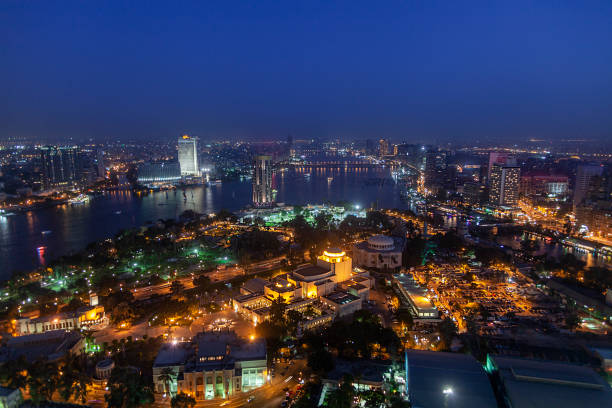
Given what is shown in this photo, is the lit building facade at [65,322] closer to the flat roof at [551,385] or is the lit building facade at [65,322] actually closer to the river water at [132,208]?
the river water at [132,208]

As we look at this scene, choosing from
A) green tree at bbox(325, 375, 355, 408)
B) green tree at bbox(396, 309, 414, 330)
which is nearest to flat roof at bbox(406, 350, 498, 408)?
green tree at bbox(325, 375, 355, 408)

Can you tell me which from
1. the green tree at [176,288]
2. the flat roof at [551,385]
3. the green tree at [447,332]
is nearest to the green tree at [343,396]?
the flat roof at [551,385]

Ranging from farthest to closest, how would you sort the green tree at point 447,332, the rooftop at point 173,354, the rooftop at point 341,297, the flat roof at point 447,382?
1. the rooftop at point 341,297
2. the green tree at point 447,332
3. the rooftop at point 173,354
4. the flat roof at point 447,382

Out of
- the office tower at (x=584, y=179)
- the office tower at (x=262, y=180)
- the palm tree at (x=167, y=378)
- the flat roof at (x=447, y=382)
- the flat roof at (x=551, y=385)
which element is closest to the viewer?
the flat roof at (x=551, y=385)

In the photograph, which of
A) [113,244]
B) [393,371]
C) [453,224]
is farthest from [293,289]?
[453,224]

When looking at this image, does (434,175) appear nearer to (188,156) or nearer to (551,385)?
(188,156)

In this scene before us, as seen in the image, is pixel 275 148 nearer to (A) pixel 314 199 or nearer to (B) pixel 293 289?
(A) pixel 314 199

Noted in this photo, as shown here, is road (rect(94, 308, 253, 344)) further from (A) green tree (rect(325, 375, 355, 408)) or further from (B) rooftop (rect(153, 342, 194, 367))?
(A) green tree (rect(325, 375, 355, 408))
